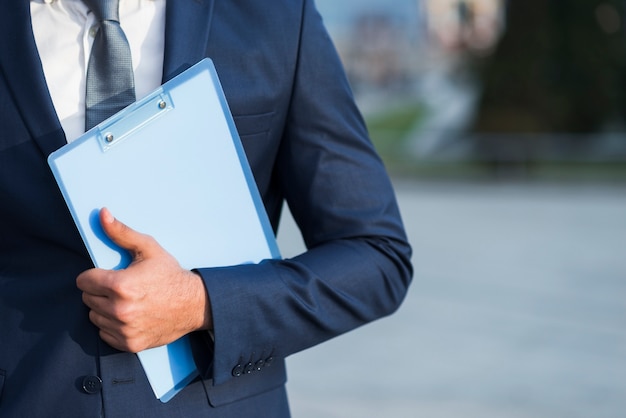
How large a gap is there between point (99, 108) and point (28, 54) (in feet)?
0.43

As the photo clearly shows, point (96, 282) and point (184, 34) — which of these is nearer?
point (96, 282)

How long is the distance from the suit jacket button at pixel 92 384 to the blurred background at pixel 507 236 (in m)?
3.37

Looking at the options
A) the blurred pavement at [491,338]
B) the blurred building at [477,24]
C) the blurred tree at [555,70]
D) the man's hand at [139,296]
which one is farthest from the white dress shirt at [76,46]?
the blurred building at [477,24]

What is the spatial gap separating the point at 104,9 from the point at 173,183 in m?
0.29

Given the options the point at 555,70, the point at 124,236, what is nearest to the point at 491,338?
the point at 124,236

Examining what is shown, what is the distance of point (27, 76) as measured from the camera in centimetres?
144

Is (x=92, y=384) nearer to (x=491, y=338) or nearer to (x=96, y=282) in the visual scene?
(x=96, y=282)

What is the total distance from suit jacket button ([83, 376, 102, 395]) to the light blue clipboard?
106mm

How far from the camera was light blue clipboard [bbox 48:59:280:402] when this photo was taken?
1.32 meters

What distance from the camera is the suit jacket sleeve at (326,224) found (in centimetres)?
148

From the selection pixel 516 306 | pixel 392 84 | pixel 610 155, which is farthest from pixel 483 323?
pixel 392 84

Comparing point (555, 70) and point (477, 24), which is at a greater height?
point (477, 24)

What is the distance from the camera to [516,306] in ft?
21.8

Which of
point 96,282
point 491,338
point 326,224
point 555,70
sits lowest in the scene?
point 555,70
